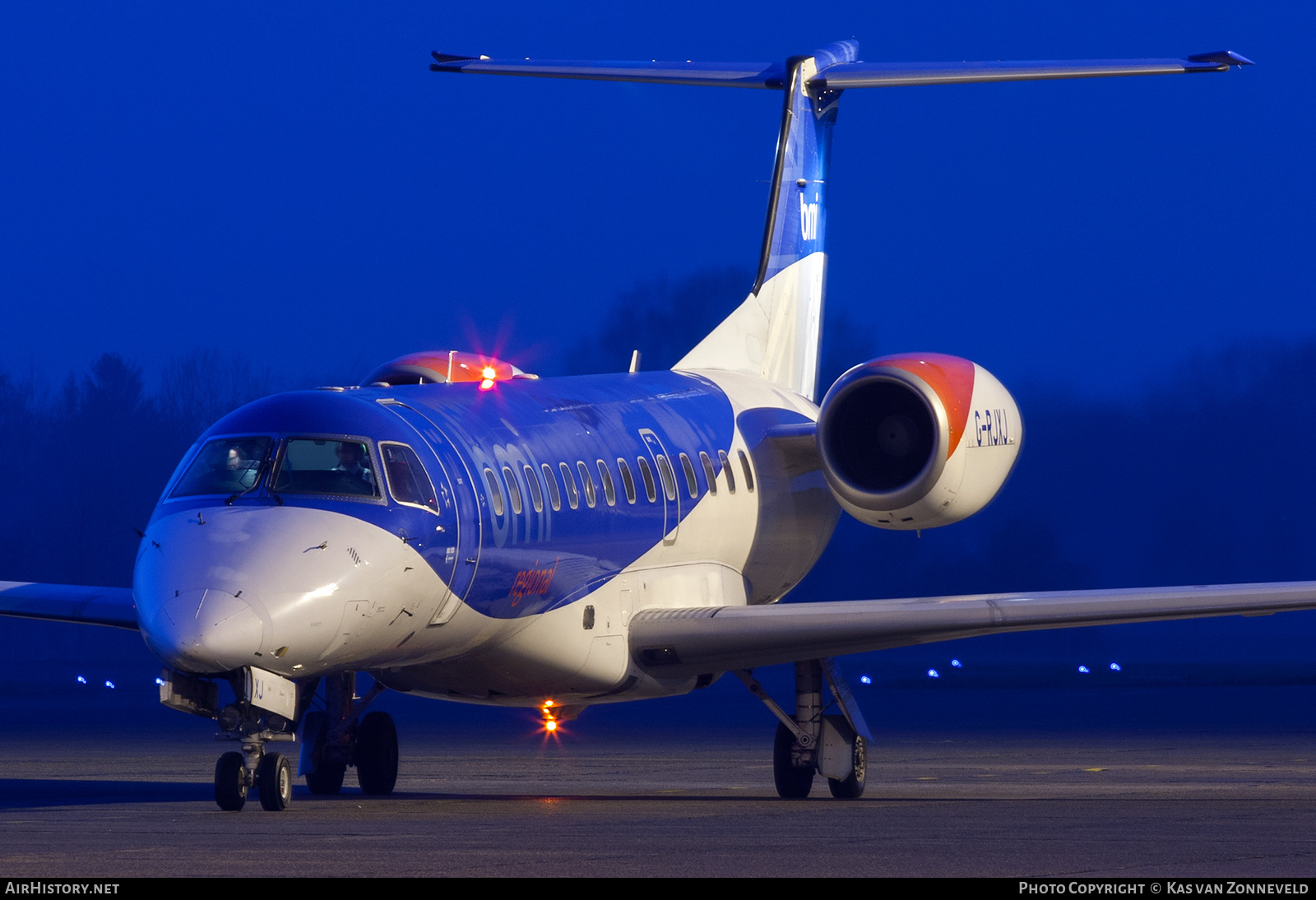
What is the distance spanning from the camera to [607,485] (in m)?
17.5

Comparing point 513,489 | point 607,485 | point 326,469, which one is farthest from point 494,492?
point 607,485

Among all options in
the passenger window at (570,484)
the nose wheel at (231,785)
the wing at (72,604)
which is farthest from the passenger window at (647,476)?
the nose wheel at (231,785)

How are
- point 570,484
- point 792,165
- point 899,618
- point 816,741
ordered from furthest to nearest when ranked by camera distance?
point 792,165 → point 816,741 → point 899,618 → point 570,484

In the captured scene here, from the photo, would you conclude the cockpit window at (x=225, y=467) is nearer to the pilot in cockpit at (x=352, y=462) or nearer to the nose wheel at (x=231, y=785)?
the pilot in cockpit at (x=352, y=462)

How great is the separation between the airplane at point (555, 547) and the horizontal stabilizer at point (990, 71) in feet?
0.15

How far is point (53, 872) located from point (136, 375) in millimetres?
84739

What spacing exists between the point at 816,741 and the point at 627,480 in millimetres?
3070

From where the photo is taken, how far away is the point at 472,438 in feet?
51.6

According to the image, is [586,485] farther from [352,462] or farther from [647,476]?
[352,462]

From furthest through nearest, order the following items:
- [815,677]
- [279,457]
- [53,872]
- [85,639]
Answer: [85,639] < [815,677] < [279,457] < [53,872]

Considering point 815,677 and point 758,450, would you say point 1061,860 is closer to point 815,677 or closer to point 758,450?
point 815,677

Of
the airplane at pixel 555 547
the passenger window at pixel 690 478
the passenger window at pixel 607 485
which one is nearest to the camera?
the airplane at pixel 555 547

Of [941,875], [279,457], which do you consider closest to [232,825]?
[279,457]

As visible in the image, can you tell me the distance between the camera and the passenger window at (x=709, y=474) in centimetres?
1944
